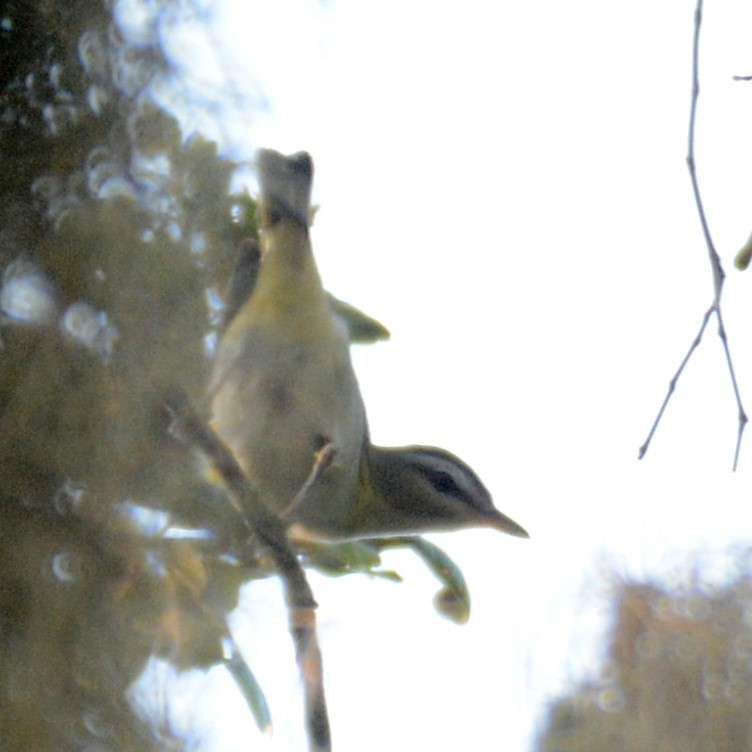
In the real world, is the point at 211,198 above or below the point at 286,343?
above

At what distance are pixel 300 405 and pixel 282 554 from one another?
1.42 ft

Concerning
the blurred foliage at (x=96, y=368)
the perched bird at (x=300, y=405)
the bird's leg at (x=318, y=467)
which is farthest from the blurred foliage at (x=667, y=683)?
the blurred foliage at (x=96, y=368)

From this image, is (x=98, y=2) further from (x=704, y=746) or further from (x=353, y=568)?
(x=704, y=746)

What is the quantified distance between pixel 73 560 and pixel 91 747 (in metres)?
0.14

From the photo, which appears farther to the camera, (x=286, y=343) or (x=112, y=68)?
(x=286, y=343)

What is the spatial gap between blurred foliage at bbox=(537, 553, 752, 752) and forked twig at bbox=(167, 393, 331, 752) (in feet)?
15.8

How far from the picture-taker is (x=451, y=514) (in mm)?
1562

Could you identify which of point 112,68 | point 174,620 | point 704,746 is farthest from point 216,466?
point 704,746

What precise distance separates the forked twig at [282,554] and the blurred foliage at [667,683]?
4.80 m

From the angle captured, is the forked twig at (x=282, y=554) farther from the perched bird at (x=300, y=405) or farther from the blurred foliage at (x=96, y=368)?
the perched bird at (x=300, y=405)

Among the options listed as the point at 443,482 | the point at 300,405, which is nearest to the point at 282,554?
the point at 300,405

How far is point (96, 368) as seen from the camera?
0.83 m

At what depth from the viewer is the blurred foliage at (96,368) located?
786mm

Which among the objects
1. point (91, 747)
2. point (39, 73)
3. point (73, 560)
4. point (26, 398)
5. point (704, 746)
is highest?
point (39, 73)
